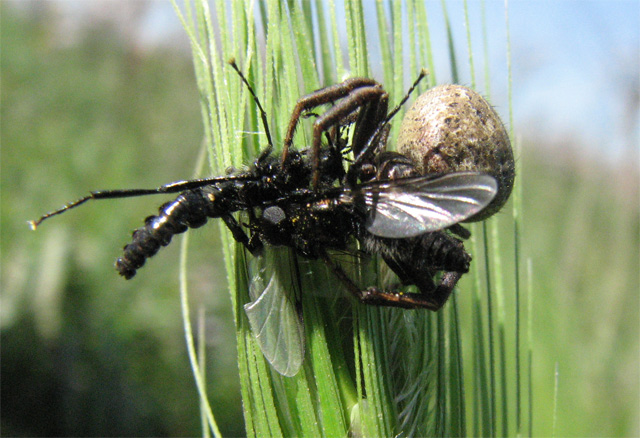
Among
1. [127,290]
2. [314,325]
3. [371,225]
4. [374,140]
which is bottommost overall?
[127,290]

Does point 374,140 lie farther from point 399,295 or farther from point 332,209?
point 399,295

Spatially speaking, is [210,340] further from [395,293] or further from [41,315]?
[395,293]

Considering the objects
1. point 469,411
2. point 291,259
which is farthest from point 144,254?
point 469,411

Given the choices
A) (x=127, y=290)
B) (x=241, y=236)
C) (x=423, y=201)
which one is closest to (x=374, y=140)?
(x=423, y=201)

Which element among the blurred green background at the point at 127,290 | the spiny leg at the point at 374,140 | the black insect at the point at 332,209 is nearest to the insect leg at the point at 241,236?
the black insect at the point at 332,209

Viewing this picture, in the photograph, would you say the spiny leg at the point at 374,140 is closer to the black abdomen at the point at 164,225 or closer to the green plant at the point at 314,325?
the green plant at the point at 314,325
